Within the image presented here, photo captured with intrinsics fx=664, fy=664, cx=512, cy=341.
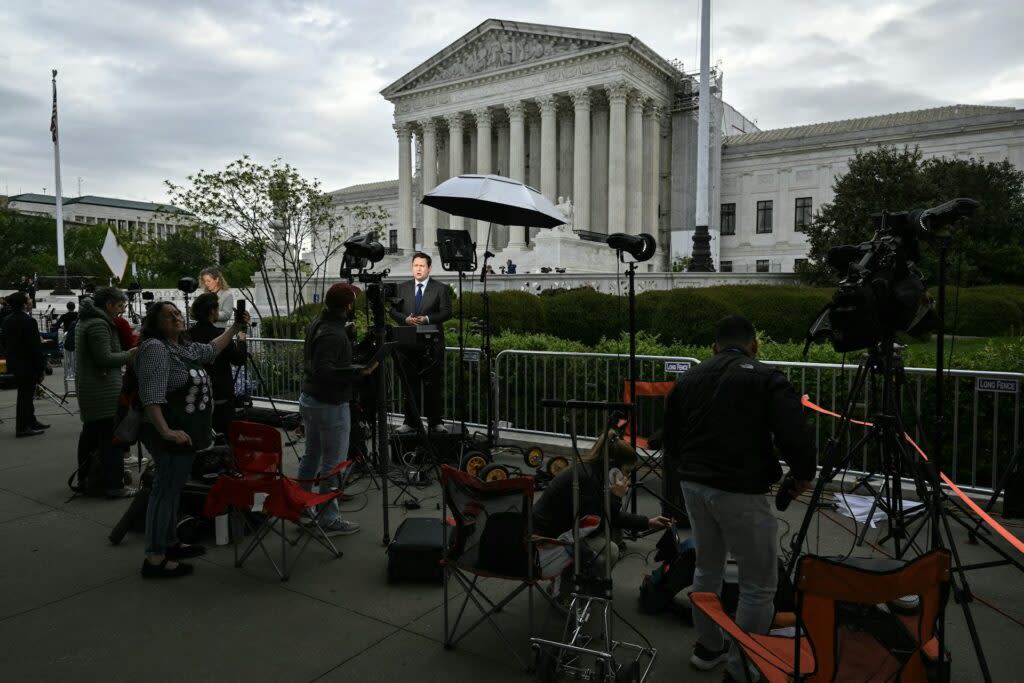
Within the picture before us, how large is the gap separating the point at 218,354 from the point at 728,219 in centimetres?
5099

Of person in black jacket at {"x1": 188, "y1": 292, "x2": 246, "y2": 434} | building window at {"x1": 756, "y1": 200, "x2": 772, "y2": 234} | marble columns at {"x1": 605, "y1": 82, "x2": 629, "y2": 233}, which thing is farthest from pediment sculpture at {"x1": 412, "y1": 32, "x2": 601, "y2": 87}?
person in black jacket at {"x1": 188, "y1": 292, "x2": 246, "y2": 434}

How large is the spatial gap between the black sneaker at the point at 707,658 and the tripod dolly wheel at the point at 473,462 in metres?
3.52

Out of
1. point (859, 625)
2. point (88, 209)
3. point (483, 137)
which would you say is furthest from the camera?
point (88, 209)

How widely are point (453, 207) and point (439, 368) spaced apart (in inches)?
75.9

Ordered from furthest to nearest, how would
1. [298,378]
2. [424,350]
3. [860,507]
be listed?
[298,378] < [424,350] < [860,507]

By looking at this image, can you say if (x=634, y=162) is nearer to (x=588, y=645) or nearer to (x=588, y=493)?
(x=588, y=493)

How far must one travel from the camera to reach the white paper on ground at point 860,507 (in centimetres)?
587

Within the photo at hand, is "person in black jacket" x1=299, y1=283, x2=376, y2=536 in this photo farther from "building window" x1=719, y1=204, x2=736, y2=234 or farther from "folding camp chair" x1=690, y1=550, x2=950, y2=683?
"building window" x1=719, y1=204, x2=736, y2=234

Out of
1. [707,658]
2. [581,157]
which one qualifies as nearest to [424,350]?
[707,658]

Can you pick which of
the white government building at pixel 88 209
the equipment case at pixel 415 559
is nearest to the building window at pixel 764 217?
the equipment case at pixel 415 559

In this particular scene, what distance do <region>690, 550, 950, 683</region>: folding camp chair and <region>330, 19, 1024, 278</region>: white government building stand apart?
127 feet

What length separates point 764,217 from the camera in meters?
50.9

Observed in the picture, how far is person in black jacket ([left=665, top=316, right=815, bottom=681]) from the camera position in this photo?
10.7ft

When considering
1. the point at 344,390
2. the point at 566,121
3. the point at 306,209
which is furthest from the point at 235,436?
the point at 566,121
